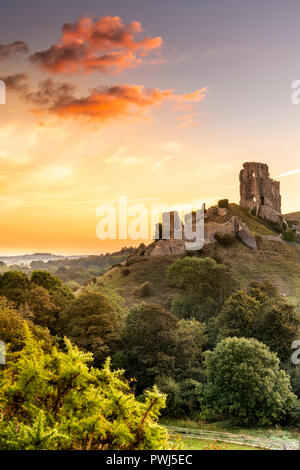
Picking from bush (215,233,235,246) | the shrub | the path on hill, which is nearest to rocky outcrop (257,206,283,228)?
bush (215,233,235,246)

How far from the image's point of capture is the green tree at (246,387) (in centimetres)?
2991

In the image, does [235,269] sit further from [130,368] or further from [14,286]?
[14,286]

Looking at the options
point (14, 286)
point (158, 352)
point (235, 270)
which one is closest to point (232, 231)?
point (235, 270)

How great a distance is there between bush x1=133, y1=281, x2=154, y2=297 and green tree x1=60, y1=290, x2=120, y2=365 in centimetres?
2658

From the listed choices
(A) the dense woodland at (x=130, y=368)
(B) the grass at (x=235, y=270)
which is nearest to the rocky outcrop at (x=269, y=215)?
(B) the grass at (x=235, y=270)

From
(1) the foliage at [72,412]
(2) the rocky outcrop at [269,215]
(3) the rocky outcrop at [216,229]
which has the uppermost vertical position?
(2) the rocky outcrop at [269,215]

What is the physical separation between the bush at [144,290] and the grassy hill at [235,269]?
68cm

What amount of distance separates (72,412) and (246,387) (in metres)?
23.7

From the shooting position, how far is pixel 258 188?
416ft

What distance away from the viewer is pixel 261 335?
135ft

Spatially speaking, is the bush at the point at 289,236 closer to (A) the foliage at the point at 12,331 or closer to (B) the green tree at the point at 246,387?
(B) the green tree at the point at 246,387

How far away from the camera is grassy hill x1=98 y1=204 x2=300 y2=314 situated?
227 ft

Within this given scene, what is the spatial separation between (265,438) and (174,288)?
44.1 metres

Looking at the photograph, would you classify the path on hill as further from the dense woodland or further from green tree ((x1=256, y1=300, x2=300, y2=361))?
green tree ((x1=256, y1=300, x2=300, y2=361))
